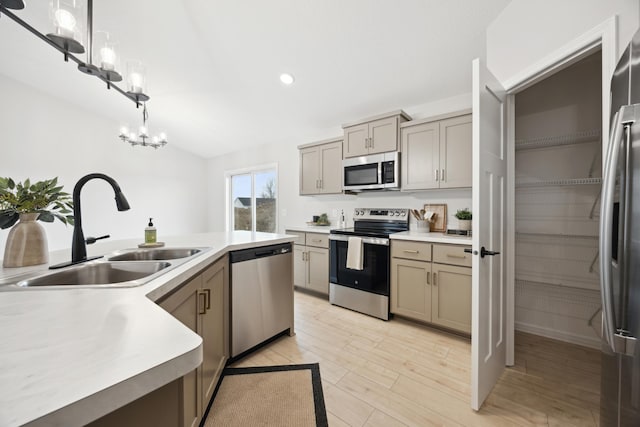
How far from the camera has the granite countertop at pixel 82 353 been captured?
361 mm

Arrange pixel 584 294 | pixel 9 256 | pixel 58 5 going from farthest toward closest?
1. pixel 584 294
2. pixel 58 5
3. pixel 9 256

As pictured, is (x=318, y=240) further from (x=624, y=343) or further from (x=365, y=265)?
(x=624, y=343)

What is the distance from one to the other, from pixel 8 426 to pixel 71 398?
0.19 feet

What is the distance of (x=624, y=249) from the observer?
0.76 metres

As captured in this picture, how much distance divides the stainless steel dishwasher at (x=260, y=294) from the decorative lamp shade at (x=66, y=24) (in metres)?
1.44

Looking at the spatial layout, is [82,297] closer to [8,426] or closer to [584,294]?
[8,426]

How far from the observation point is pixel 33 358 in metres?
0.46

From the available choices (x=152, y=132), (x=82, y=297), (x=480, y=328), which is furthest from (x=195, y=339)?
(x=152, y=132)

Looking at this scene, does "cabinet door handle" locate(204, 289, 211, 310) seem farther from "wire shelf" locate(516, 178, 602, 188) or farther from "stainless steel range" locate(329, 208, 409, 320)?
"wire shelf" locate(516, 178, 602, 188)

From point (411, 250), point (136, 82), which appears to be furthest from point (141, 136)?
point (411, 250)

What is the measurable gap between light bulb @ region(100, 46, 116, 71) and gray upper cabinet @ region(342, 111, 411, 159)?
229 centimetres

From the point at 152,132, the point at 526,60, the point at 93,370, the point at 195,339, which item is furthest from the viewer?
the point at 152,132

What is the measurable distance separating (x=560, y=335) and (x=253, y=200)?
477cm

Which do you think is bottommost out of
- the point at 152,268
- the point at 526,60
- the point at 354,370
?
the point at 354,370
